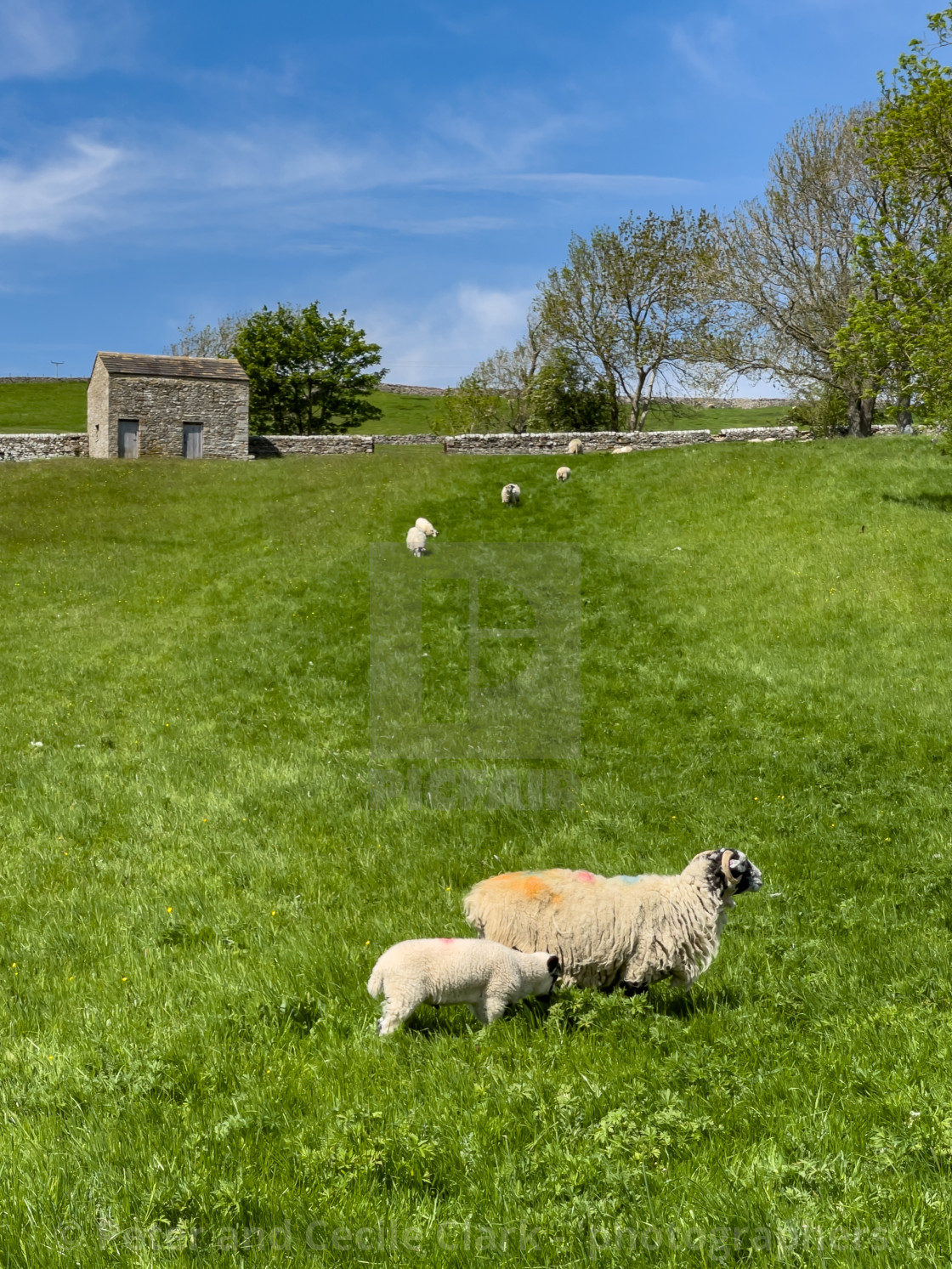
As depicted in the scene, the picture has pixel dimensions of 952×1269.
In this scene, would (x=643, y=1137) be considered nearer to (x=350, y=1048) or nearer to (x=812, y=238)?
(x=350, y=1048)

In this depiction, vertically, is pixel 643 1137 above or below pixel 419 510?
below

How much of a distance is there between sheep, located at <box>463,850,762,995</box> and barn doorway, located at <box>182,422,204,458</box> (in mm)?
45066

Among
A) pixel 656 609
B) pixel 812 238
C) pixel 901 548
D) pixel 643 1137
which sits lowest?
pixel 643 1137

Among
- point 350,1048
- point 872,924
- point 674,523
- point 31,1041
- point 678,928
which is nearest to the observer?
point 350,1048

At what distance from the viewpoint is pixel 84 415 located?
8719 centimetres

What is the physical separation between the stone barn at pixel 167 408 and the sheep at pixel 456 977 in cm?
4565

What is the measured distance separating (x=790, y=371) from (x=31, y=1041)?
4651cm

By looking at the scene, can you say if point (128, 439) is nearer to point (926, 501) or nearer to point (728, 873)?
point (926, 501)

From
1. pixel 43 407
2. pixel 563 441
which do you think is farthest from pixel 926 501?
pixel 43 407

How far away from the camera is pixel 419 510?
29.9 metres

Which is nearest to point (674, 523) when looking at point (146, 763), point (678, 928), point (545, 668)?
point (545, 668)

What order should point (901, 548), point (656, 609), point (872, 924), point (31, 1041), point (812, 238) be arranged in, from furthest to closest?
point (812, 238)
point (901, 548)
point (656, 609)
point (872, 924)
point (31, 1041)

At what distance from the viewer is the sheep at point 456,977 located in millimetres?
5770

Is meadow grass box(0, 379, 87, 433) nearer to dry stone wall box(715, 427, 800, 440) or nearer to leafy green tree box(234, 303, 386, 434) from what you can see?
leafy green tree box(234, 303, 386, 434)
